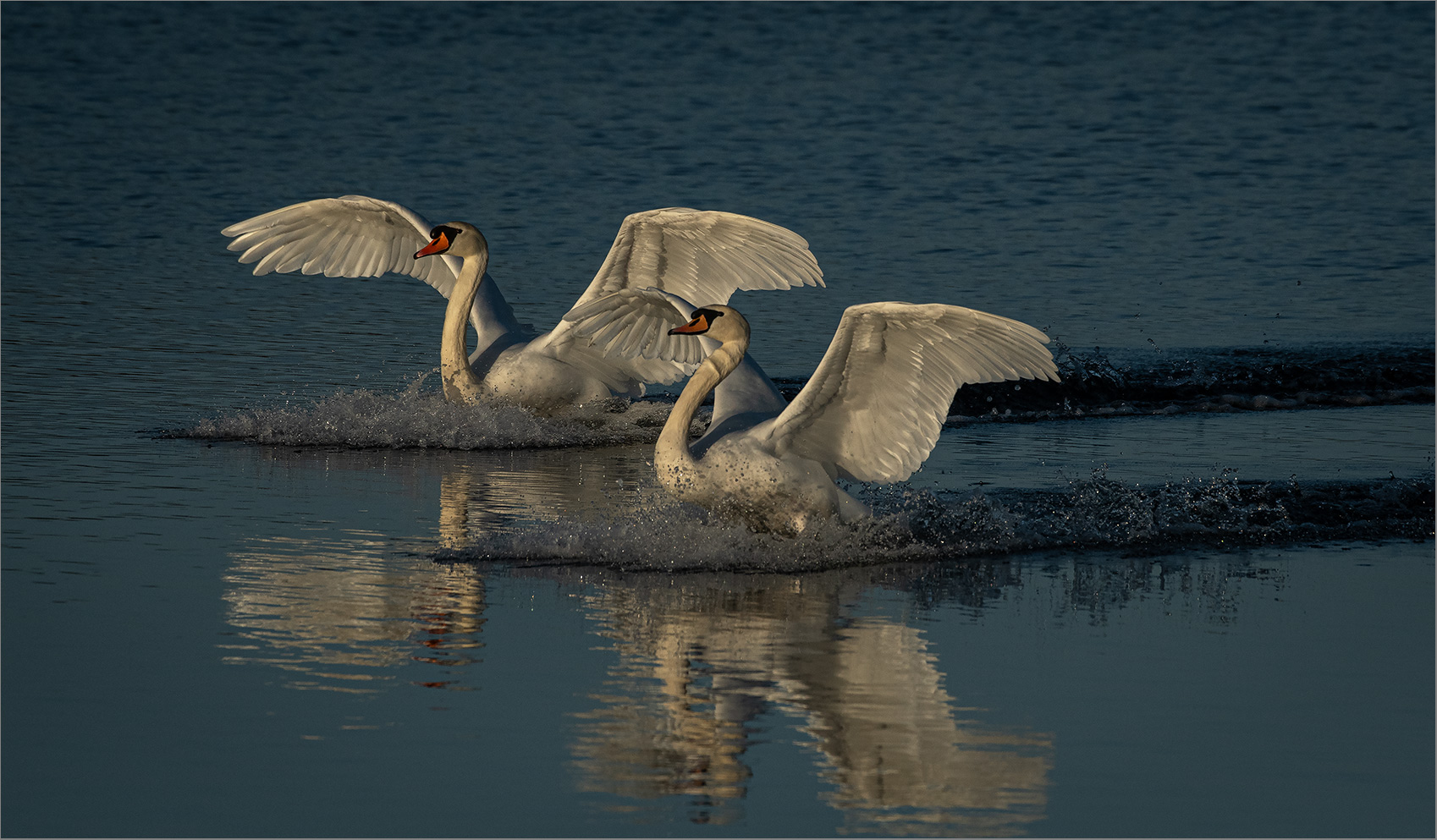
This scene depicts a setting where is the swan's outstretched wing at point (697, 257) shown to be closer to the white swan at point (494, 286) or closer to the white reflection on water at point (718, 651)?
the white swan at point (494, 286)

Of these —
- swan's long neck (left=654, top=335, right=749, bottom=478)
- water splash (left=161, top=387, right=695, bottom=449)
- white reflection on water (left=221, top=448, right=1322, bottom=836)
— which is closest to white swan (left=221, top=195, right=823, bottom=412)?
water splash (left=161, top=387, right=695, bottom=449)

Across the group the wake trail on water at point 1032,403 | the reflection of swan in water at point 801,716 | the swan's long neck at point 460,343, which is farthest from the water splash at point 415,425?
the reflection of swan in water at point 801,716

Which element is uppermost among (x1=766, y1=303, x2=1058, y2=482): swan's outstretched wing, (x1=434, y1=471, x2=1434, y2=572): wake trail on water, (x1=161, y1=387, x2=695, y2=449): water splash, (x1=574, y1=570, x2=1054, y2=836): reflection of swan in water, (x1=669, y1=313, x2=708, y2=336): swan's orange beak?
(x1=669, y1=313, x2=708, y2=336): swan's orange beak

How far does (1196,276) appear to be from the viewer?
1919cm

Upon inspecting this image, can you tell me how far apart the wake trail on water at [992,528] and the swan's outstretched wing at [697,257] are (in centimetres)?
236

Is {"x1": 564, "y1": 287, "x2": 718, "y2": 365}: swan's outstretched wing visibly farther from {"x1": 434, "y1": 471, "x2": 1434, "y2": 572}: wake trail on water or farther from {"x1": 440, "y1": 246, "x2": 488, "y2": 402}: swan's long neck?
{"x1": 440, "y1": 246, "x2": 488, "y2": 402}: swan's long neck

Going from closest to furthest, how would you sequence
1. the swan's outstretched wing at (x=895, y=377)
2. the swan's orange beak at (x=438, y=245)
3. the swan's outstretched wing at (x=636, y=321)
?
1. the swan's outstretched wing at (x=895, y=377)
2. the swan's outstretched wing at (x=636, y=321)
3. the swan's orange beak at (x=438, y=245)

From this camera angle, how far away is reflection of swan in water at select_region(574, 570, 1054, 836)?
5848mm

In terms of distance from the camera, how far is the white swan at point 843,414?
29.4 ft

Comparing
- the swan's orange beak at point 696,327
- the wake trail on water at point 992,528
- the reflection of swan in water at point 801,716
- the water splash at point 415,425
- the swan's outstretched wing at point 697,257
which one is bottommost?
the reflection of swan in water at point 801,716

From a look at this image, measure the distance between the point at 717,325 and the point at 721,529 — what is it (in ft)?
3.44

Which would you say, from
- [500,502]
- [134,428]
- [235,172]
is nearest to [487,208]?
[235,172]

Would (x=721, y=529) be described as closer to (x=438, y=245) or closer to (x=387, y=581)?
(x=387, y=581)

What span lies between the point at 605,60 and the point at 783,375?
21.9m
